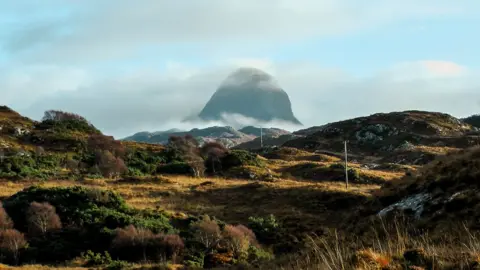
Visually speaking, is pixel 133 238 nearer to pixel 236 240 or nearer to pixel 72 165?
pixel 236 240

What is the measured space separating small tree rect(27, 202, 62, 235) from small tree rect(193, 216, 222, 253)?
9665 mm

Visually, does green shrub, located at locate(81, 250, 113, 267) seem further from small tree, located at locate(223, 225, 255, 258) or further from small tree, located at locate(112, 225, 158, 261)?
small tree, located at locate(223, 225, 255, 258)

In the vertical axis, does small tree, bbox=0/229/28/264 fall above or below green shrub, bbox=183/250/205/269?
above

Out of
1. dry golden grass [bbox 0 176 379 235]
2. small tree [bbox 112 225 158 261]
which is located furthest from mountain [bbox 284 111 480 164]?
small tree [bbox 112 225 158 261]

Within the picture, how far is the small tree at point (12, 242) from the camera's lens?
962 inches

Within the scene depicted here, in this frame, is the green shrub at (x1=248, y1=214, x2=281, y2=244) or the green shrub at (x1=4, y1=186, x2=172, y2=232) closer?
the green shrub at (x1=4, y1=186, x2=172, y2=232)

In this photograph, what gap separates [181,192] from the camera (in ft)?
147

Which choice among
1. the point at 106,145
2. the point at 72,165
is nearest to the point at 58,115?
the point at 106,145

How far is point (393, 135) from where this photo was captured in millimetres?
114812

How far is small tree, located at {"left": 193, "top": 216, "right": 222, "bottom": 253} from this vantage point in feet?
87.4

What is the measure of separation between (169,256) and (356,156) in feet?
273

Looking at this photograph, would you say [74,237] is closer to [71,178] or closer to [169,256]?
[169,256]

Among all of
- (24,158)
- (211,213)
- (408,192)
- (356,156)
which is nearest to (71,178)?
(24,158)

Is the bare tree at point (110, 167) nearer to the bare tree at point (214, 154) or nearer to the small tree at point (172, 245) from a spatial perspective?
the bare tree at point (214, 154)
